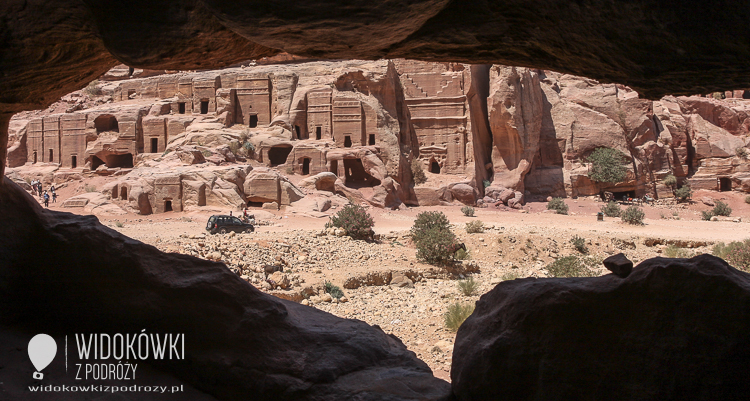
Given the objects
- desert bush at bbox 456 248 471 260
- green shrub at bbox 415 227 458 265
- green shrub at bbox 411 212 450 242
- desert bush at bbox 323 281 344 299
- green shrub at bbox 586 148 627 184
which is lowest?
desert bush at bbox 323 281 344 299

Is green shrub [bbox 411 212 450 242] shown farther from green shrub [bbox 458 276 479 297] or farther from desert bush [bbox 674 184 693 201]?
desert bush [bbox 674 184 693 201]

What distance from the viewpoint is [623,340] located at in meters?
3.30

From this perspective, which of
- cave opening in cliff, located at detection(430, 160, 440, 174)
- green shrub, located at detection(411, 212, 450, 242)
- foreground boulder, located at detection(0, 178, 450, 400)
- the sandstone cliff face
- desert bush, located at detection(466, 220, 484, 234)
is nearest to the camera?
foreground boulder, located at detection(0, 178, 450, 400)

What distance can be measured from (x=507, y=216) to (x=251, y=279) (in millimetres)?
17580

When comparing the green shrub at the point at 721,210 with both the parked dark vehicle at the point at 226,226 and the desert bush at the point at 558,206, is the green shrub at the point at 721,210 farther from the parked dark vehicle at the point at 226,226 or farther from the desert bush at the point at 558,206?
the parked dark vehicle at the point at 226,226

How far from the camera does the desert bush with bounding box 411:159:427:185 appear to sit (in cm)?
3285

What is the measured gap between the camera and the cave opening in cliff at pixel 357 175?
31.6m

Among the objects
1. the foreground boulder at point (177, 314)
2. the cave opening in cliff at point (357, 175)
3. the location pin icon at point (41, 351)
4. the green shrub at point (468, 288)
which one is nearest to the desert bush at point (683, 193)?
the cave opening in cliff at point (357, 175)

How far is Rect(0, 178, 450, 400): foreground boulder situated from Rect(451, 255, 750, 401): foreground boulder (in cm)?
80

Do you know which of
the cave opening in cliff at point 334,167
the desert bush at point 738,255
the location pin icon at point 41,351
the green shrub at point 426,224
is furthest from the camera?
the cave opening in cliff at point 334,167

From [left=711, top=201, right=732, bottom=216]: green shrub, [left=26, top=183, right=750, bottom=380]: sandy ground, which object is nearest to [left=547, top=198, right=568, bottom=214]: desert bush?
[left=26, top=183, right=750, bottom=380]: sandy ground

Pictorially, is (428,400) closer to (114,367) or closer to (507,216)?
(114,367)

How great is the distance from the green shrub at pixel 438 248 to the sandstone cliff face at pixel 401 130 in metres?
12.2

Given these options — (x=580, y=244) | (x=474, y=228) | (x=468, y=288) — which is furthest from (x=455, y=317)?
(x=474, y=228)
